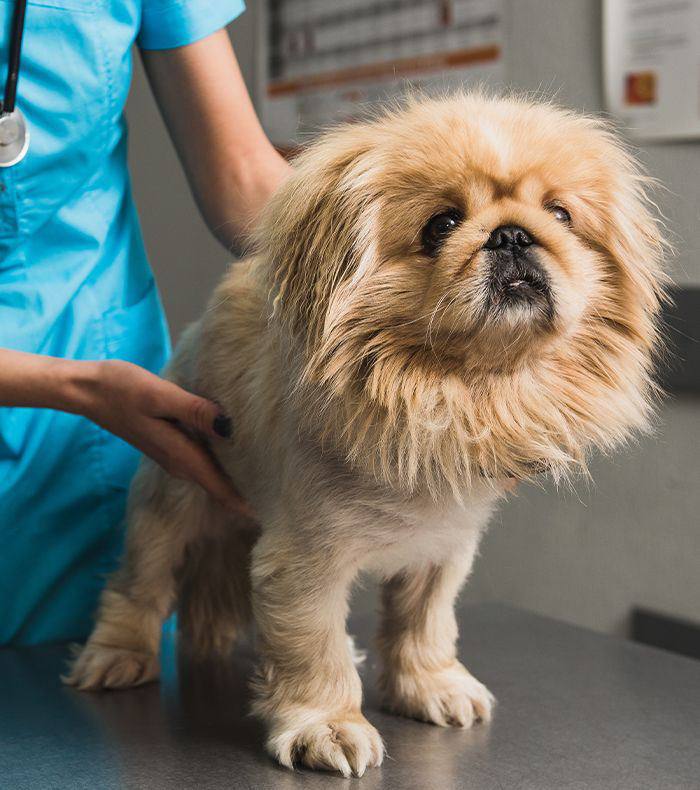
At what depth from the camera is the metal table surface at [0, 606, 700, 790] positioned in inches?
37.0

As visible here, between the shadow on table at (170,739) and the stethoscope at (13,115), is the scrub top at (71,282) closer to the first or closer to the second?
the stethoscope at (13,115)

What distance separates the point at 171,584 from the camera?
1.24 meters

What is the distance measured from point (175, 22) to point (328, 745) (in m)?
0.87

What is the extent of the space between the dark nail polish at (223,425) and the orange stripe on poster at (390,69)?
151 cm

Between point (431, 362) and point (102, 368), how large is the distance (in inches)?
15.8

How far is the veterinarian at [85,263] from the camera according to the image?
3.75 feet

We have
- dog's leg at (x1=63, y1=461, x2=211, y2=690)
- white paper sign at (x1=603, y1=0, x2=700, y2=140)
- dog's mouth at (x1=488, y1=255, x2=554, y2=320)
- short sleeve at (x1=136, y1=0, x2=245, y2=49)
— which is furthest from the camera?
white paper sign at (x1=603, y1=0, x2=700, y2=140)

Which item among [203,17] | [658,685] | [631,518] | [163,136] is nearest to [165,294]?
[163,136]

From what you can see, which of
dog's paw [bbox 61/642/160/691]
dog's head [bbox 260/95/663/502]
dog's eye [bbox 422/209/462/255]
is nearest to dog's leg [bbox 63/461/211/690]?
dog's paw [bbox 61/642/160/691]

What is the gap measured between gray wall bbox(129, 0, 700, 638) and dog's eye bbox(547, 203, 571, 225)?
3.25ft

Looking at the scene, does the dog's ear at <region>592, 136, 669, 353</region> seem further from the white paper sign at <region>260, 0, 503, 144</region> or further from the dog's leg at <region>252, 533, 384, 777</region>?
the white paper sign at <region>260, 0, 503, 144</region>

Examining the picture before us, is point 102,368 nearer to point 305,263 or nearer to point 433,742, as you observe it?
point 305,263

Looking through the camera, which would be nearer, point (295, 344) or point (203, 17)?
point (295, 344)

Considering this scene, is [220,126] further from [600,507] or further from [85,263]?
[600,507]
